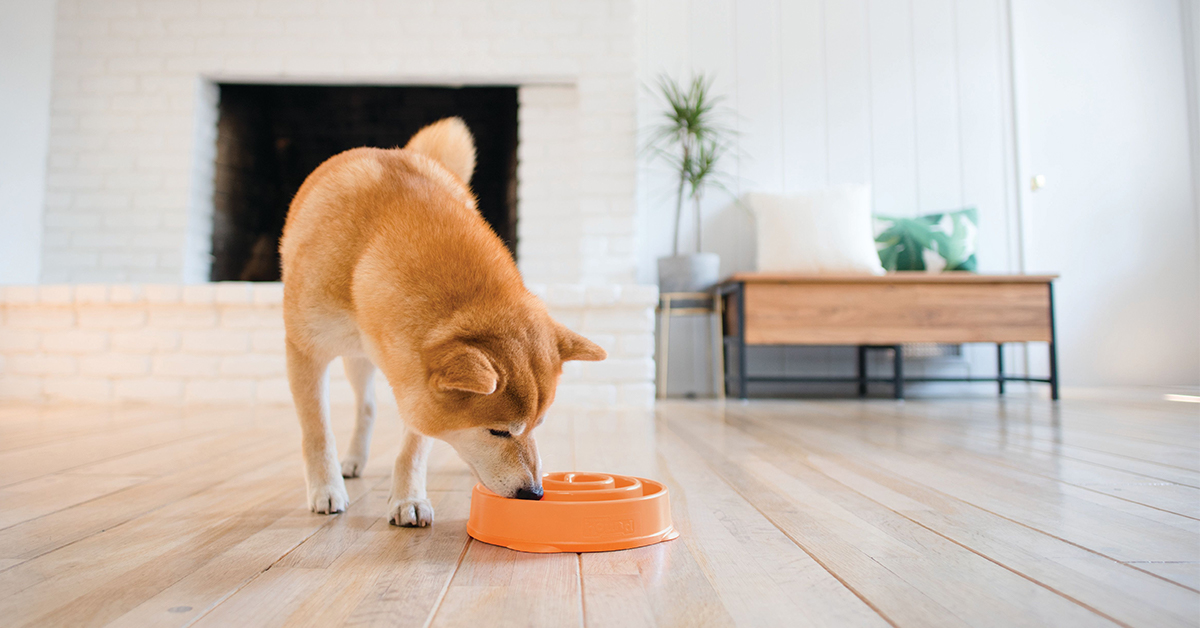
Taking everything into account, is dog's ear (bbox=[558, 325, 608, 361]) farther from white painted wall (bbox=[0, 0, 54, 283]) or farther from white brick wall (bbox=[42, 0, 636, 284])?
white painted wall (bbox=[0, 0, 54, 283])

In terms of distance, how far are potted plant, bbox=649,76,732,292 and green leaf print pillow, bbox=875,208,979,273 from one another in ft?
3.34

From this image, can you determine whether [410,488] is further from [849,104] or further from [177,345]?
[849,104]

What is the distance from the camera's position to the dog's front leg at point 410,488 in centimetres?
106

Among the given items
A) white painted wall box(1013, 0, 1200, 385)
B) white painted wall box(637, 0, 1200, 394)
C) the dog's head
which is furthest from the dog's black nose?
white painted wall box(1013, 0, 1200, 385)

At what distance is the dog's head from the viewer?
915 millimetres

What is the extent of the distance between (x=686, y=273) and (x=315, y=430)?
2830 millimetres

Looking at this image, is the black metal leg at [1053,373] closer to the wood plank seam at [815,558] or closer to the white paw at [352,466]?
the wood plank seam at [815,558]

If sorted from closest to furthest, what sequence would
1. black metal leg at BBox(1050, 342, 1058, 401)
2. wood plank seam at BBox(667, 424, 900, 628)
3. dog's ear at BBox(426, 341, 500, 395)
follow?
wood plank seam at BBox(667, 424, 900, 628)
dog's ear at BBox(426, 341, 500, 395)
black metal leg at BBox(1050, 342, 1058, 401)

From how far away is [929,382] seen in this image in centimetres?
417

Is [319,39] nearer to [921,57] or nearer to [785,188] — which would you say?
[785,188]

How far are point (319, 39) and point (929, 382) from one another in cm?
415

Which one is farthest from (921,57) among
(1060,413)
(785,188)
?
(1060,413)

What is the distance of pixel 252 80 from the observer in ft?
12.6

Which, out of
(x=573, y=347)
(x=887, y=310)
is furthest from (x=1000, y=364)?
(x=573, y=347)
